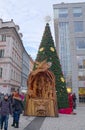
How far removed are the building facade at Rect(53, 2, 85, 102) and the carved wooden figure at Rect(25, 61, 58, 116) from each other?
28.0m

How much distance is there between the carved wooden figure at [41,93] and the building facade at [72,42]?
91.9 feet

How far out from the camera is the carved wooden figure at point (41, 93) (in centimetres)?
1789

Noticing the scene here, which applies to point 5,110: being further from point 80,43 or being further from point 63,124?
point 80,43

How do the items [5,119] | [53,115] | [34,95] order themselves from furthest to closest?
[34,95] → [53,115] → [5,119]

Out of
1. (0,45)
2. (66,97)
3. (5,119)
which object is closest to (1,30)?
(0,45)

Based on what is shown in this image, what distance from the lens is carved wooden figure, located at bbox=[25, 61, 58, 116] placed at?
1789 centimetres

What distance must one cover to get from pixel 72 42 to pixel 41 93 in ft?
100.0

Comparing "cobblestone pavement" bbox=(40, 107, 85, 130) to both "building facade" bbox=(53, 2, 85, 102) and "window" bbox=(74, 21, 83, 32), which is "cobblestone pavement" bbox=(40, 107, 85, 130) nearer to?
"building facade" bbox=(53, 2, 85, 102)

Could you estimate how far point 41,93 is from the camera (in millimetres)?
19156

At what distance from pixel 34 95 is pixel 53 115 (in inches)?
87.4

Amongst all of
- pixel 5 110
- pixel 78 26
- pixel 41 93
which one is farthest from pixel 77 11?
pixel 5 110

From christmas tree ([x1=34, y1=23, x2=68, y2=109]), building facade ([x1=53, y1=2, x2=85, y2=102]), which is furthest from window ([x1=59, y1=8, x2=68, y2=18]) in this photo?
christmas tree ([x1=34, y1=23, x2=68, y2=109])

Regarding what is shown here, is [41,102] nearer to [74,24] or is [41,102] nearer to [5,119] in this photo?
[5,119]

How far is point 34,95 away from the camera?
61.8ft
